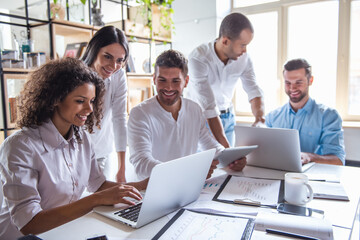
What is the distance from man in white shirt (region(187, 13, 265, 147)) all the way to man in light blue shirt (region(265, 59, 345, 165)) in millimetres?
221

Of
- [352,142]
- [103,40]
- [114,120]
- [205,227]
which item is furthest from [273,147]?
[352,142]

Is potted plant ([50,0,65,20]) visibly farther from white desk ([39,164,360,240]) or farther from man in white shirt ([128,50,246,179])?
white desk ([39,164,360,240])

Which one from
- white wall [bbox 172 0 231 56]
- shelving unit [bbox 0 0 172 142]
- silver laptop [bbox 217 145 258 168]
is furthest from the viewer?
white wall [bbox 172 0 231 56]

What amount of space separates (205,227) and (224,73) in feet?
5.03

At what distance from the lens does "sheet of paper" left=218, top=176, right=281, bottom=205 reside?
1147 mm

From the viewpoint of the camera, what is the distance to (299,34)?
11.9 feet

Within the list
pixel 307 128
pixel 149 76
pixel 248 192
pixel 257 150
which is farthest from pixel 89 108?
pixel 149 76

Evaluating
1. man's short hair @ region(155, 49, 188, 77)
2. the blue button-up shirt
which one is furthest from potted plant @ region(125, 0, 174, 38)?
the blue button-up shirt

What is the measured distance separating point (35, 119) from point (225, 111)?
5.06 ft

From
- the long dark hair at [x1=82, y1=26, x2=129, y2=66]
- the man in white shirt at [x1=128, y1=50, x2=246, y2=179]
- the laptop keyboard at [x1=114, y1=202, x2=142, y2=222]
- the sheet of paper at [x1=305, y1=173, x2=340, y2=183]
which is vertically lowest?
the sheet of paper at [x1=305, y1=173, x2=340, y2=183]

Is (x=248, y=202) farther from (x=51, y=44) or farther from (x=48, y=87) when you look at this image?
(x=51, y=44)

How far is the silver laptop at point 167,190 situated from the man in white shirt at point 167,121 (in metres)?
0.43

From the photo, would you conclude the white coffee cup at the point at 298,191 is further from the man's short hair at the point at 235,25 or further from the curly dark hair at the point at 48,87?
the man's short hair at the point at 235,25

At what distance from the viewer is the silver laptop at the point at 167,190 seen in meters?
0.88
